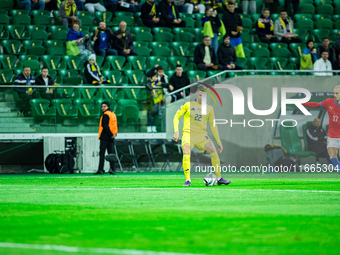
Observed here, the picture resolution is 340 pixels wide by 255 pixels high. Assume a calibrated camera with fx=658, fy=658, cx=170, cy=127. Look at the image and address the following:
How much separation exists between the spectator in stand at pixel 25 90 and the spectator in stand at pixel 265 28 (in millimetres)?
9649

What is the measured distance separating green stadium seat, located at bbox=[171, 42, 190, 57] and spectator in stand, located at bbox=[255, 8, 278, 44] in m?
3.30

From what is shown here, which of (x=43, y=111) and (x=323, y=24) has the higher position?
(x=323, y=24)

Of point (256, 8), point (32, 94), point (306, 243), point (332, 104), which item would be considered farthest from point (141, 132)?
point (306, 243)

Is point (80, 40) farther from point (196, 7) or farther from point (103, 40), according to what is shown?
point (196, 7)

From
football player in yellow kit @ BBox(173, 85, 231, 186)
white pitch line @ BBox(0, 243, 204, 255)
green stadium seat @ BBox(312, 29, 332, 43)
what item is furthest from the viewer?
green stadium seat @ BBox(312, 29, 332, 43)

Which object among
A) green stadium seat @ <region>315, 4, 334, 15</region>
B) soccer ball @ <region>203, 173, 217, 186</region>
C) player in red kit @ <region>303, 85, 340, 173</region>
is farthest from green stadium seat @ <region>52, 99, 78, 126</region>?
green stadium seat @ <region>315, 4, 334, 15</region>

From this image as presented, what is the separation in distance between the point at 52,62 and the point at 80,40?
1.20 m

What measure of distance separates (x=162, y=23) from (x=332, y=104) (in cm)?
1067

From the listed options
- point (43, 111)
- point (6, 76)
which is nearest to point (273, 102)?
point (43, 111)

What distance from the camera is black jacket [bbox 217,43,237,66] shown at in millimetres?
23172

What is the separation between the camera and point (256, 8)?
27797mm

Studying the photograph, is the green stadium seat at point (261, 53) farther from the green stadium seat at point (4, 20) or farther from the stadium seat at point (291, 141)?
the green stadium seat at point (4, 20)

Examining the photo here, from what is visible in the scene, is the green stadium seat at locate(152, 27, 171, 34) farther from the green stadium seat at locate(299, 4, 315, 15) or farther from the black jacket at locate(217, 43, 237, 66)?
the green stadium seat at locate(299, 4, 315, 15)

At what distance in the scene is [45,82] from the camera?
66.8 feet
